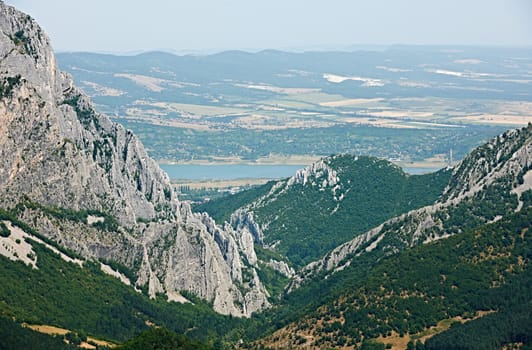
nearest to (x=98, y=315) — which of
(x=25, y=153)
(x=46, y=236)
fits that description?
(x=46, y=236)

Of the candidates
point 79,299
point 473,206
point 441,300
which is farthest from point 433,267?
point 79,299

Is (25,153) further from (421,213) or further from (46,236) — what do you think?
(421,213)

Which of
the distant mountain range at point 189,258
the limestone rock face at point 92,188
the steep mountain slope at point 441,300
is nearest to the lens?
the steep mountain slope at point 441,300

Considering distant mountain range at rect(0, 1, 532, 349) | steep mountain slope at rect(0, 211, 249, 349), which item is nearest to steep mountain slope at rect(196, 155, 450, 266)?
distant mountain range at rect(0, 1, 532, 349)

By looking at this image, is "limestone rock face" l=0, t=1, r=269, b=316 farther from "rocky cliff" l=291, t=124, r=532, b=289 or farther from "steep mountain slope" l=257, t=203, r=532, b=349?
"steep mountain slope" l=257, t=203, r=532, b=349

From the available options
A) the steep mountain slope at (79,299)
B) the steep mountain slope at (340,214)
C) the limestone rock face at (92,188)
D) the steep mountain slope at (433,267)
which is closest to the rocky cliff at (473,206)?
the steep mountain slope at (433,267)

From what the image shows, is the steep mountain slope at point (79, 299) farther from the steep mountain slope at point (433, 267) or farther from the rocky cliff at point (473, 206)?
the rocky cliff at point (473, 206)

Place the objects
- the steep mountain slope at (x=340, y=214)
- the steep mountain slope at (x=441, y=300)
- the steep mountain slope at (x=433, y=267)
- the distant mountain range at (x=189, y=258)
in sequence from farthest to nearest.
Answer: the steep mountain slope at (x=340, y=214) < the distant mountain range at (x=189, y=258) < the steep mountain slope at (x=433, y=267) < the steep mountain slope at (x=441, y=300)

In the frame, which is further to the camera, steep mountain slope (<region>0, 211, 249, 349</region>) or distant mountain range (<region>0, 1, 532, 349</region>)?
steep mountain slope (<region>0, 211, 249, 349</region>)
